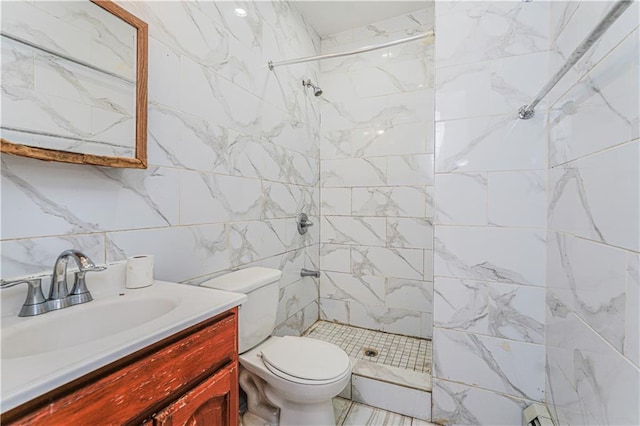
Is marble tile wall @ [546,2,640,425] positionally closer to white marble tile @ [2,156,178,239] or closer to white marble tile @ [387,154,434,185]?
white marble tile @ [387,154,434,185]

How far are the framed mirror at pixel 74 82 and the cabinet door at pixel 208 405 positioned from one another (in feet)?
2.51

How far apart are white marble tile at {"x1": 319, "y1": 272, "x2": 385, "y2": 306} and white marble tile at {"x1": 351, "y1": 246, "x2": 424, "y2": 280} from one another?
0.07 m

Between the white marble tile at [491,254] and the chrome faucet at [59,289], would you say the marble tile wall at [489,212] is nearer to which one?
the white marble tile at [491,254]

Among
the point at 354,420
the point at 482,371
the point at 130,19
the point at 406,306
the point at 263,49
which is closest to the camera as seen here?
the point at 130,19

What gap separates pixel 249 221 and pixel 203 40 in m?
0.95

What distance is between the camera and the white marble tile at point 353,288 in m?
2.41

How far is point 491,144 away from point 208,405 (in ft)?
5.38

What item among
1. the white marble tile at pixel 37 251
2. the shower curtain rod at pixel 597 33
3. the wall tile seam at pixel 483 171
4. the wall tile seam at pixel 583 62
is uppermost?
the wall tile seam at pixel 583 62

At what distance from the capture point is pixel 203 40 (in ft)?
4.53

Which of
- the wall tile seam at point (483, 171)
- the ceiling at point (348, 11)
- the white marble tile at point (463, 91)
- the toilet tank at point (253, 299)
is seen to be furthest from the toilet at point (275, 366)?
the ceiling at point (348, 11)

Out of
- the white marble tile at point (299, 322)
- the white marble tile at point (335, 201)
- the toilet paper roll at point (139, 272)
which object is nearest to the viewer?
the toilet paper roll at point (139, 272)

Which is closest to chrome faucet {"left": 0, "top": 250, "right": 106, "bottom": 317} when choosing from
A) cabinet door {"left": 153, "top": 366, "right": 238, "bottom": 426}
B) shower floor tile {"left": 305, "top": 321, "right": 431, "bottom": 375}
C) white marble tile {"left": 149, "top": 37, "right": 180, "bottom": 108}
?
cabinet door {"left": 153, "top": 366, "right": 238, "bottom": 426}

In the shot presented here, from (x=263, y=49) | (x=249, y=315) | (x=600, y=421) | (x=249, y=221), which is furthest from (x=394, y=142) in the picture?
(x=600, y=421)

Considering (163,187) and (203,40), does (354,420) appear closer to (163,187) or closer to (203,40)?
(163,187)
